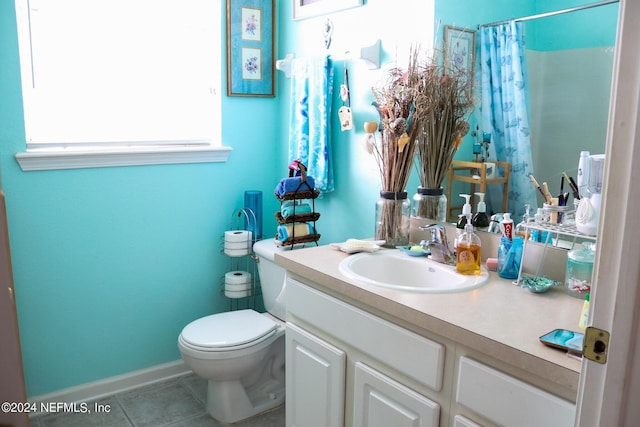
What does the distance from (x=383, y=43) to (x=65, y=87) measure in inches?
55.0

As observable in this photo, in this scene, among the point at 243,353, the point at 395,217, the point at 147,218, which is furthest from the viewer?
the point at 147,218

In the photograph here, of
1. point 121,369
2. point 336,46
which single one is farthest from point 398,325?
point 121,369

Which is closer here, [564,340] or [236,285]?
[564,340]

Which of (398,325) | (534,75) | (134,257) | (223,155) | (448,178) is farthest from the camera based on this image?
(223,155)

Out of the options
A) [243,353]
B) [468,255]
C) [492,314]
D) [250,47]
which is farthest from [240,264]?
[492,314]

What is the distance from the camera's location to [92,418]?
2.41 metres

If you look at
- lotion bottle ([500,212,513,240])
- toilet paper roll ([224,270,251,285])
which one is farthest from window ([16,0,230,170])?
lotion bottle ([500,212,513,240])

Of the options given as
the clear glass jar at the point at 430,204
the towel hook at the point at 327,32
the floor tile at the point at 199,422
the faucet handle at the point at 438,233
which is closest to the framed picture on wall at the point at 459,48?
the clear glass jar at the point at 430,204

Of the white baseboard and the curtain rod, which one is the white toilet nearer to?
the white baseboard

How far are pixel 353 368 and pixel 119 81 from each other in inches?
67.9

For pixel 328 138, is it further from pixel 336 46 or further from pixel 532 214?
pixel 532 214

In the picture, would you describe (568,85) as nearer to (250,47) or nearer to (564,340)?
(564,340)

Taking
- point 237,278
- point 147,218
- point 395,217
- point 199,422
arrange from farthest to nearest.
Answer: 1. point 237,278
2. point 147,218
3. point 199,422
4. point 395,217

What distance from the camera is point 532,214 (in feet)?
5.97
